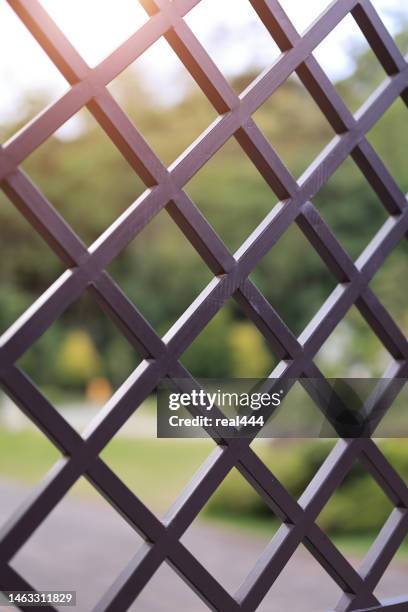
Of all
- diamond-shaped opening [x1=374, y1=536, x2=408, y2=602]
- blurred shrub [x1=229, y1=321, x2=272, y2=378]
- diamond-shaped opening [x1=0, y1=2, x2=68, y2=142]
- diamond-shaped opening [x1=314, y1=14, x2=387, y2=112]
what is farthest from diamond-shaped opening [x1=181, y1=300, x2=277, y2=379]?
diamond-shaped opening [x1=0, y1=2, x2=68, y2=142]

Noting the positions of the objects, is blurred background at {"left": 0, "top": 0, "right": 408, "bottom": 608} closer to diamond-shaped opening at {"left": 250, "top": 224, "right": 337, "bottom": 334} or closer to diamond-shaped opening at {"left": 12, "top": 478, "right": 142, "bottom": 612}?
diamond-shaped opening at {"left": 250, "top": 224, "right": 337, "bottom": 334}

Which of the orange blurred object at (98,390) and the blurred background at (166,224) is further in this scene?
the orange blurred object at (98,390)

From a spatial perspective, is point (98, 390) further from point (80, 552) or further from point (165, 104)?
point (80, 552)

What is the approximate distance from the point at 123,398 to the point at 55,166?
10.1 meters

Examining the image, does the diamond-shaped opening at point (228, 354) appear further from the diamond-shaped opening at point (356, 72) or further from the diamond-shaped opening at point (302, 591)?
the diamond-shaped opening at point (302, 591)

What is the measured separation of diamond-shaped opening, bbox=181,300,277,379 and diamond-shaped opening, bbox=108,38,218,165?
3.25 m

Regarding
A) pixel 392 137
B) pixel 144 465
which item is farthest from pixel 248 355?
pixel 392 137

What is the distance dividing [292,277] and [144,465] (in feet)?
10.3

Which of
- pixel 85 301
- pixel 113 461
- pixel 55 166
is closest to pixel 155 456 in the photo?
pixel 113 461

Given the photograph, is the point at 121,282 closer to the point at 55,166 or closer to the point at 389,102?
the point at 55,166

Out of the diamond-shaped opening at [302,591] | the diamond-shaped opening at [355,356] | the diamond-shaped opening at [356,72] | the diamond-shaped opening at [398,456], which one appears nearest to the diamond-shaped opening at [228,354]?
the diamond-shaped opening at [355,356]

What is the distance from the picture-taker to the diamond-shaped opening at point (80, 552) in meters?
3.59

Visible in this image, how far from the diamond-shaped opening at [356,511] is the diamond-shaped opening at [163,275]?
5.26 m

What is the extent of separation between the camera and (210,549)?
4398 millimetres
